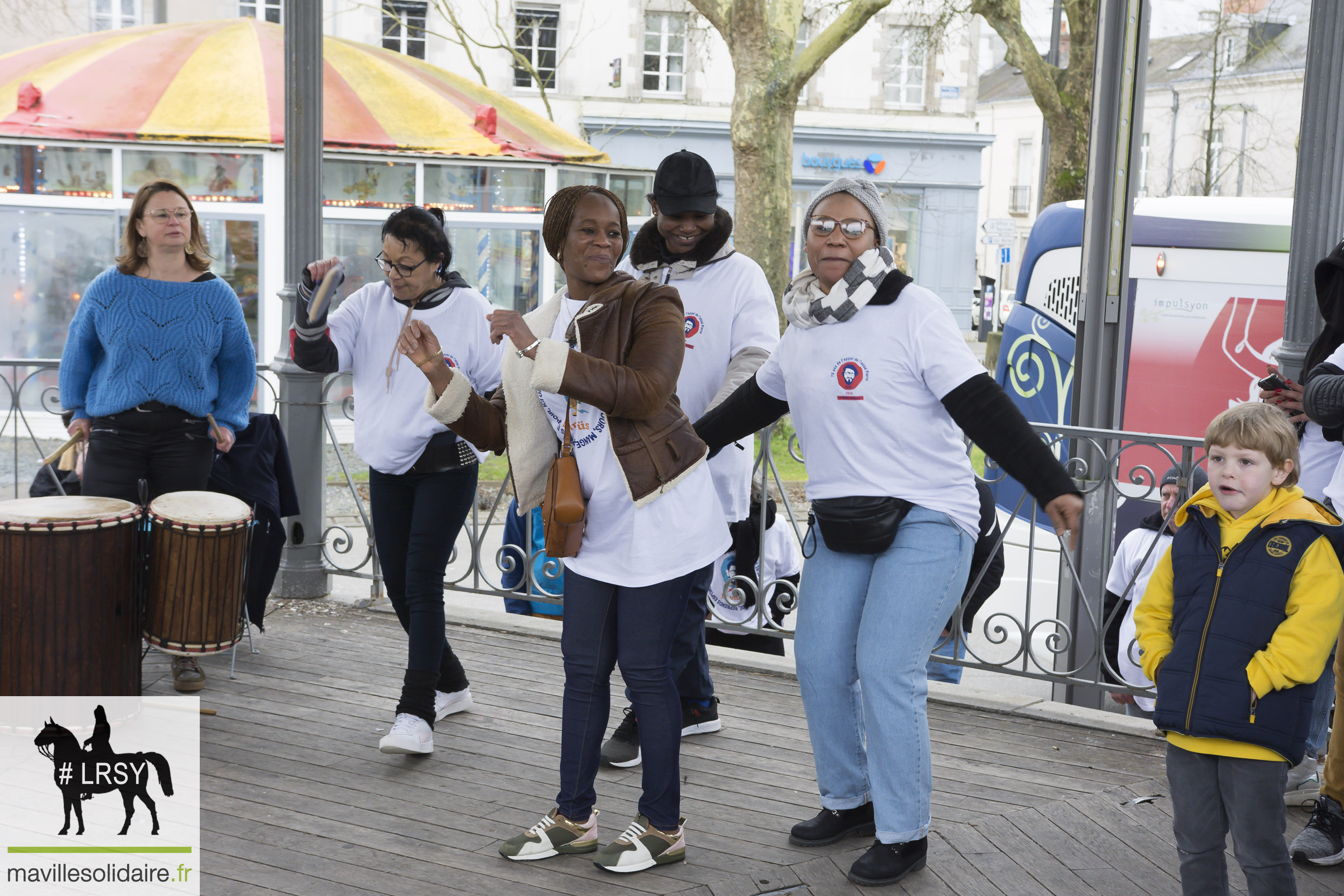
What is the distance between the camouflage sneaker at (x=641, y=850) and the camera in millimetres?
3422

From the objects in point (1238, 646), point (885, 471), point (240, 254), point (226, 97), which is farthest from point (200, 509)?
point (226, 97)

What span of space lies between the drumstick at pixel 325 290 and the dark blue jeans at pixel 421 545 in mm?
545

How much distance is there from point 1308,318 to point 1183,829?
246cm

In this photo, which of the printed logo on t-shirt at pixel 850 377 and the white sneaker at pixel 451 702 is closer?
the printed logo on t-shirt at pixel 850 377

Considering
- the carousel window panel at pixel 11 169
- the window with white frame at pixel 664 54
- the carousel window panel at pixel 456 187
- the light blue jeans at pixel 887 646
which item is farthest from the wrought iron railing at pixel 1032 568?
the window with white frame at pixel 664 54

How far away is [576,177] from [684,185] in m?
11.7

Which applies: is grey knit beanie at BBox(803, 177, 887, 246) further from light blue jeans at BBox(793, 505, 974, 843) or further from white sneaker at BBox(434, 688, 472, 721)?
white sneaker at BBox(434, 688, 472, 721)

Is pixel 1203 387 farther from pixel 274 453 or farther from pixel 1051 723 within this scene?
pixel 274 453

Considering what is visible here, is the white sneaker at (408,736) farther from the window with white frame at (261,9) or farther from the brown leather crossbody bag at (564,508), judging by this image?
the window with white frame at (261,9)

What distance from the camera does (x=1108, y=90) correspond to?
5.54m

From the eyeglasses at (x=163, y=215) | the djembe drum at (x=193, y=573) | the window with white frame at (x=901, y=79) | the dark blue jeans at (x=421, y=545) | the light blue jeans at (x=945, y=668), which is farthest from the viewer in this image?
the window with white frame at (x=901, y=79)

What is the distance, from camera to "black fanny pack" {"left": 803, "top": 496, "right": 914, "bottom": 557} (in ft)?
10.6

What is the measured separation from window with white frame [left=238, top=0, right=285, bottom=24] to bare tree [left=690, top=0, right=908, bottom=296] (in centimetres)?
1338
